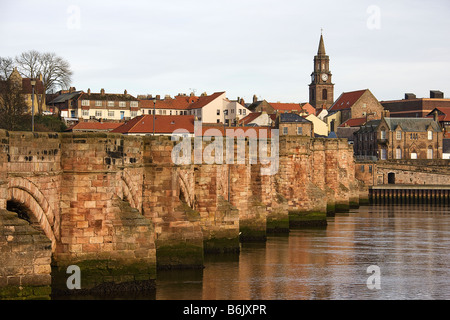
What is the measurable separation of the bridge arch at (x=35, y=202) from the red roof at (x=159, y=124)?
67595mm

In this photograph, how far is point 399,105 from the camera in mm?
178625

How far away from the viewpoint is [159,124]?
95.4m

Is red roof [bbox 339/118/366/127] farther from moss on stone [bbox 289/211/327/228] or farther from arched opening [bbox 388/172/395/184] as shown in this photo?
moss on stone [bbox 289/211/327/228]

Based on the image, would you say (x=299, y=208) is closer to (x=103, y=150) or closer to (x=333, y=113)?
(x=103, y=150)

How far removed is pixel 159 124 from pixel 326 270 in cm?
6165

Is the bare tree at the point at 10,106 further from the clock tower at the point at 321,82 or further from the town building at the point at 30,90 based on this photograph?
the clock tower at the point at 321,82

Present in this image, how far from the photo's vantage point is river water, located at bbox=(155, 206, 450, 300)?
29281 mm

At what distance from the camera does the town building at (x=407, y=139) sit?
A: 420ft

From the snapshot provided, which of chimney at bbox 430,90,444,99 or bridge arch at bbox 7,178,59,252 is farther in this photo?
chimney at bbox 430,90,444,99

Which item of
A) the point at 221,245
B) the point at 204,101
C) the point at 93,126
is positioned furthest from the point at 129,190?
the point at 204,101

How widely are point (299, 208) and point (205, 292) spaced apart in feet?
93.5

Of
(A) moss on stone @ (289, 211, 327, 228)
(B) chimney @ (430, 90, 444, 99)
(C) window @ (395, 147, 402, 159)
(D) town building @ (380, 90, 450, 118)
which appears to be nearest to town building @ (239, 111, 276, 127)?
(C) window @ (395, 147, 402, 159)

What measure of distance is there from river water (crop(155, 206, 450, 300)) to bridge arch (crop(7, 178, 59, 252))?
188 inches

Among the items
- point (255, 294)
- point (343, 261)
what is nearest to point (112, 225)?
point (255, 294)
